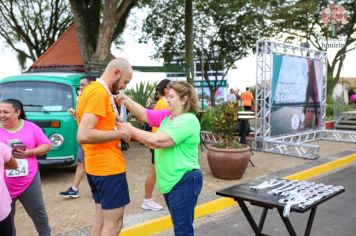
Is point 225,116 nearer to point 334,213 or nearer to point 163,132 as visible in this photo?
point 334,213

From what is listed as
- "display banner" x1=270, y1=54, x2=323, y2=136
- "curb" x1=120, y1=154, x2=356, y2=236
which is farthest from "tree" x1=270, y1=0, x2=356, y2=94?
"curb" x1=120, y1=154, x2=356, y2=236

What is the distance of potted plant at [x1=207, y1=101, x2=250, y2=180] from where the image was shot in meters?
7.39

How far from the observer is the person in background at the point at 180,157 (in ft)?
10.1

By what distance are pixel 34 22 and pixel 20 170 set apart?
26155 millimetres

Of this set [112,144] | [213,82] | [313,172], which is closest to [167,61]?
[213,82]

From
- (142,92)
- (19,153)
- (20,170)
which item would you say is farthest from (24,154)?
(142,92)

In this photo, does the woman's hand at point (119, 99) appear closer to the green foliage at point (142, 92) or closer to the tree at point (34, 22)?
the green foliage at point (142, 92)

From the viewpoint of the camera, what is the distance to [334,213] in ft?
19.2

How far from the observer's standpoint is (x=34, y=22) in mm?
27297

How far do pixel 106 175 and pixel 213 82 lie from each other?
29.2 m

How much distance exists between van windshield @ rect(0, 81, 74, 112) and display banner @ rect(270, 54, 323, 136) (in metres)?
5.90

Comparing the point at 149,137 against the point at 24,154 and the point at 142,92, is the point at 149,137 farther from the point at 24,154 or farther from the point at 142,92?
the point at 142,92

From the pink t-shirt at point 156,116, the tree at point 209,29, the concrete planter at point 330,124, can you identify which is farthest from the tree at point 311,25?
the pink t-shirt at point 156,116

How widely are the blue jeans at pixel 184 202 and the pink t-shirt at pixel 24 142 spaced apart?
137 centimetres
